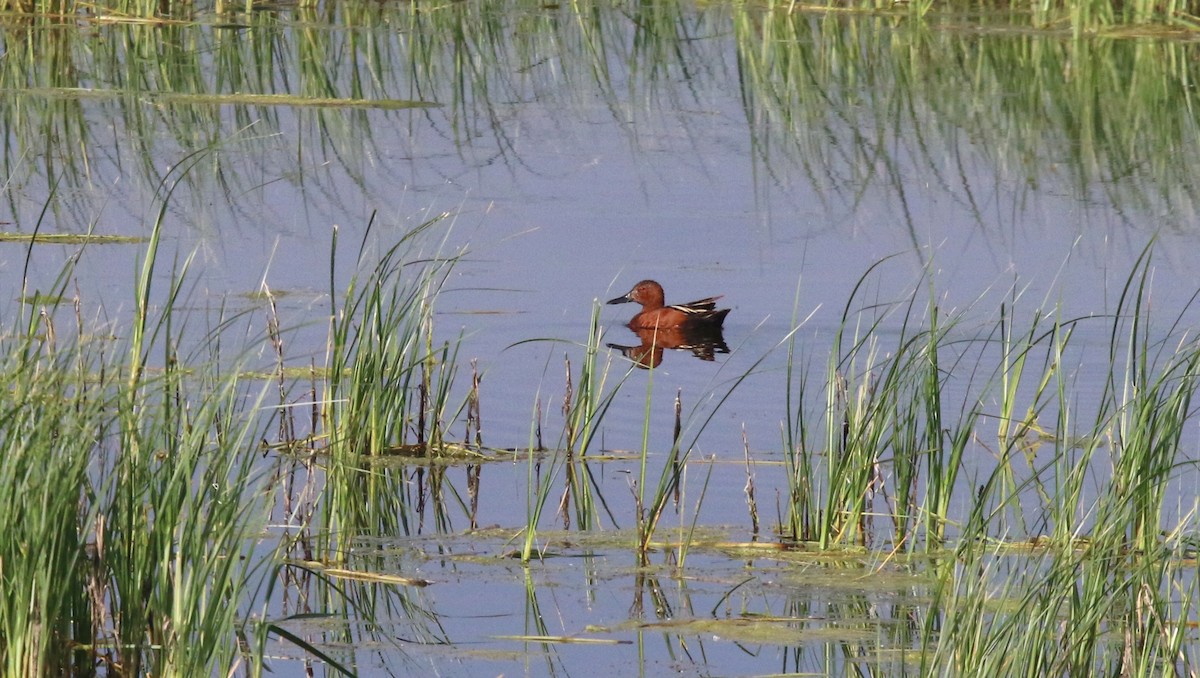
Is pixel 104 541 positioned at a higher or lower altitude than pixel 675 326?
higher

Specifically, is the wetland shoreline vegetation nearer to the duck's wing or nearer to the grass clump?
the grass clump

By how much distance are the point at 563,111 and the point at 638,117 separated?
0.51m

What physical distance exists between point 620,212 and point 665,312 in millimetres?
1979

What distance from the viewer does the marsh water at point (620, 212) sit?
4855mm

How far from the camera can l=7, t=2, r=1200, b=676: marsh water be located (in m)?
4.86

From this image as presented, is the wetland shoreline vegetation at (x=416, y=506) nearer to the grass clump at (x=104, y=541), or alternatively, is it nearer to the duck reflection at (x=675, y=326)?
the grass clump at (x=104, y=541)

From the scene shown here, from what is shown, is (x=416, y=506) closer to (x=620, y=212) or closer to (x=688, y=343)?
(x=688, y=343)

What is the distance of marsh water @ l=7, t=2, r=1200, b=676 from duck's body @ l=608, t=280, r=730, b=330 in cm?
17

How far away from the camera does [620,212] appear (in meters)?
10.4

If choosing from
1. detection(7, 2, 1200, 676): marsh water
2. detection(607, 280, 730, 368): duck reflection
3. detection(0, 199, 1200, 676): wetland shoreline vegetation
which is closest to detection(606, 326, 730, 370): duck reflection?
detection(607, 280, 730, 368): duck reflection

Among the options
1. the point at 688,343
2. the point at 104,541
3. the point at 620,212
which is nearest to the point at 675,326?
the point at 688,343

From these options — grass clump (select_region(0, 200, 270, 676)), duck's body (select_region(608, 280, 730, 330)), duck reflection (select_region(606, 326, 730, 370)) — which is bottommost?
duck reflection (select_region(606, 326, 730, 370))

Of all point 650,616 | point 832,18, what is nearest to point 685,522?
point 650,616

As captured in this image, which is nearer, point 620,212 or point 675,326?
point 675,326
